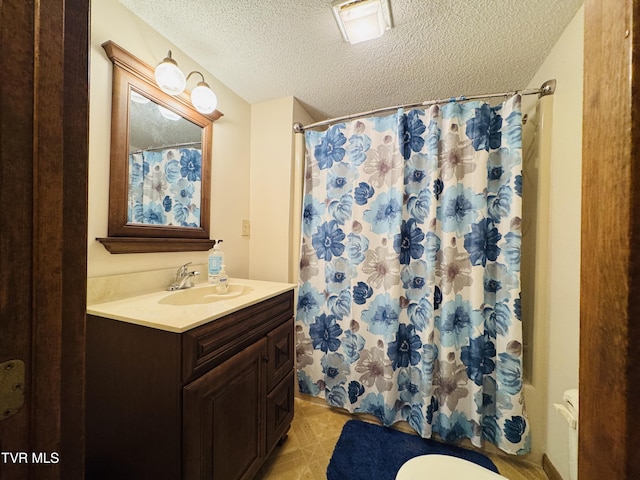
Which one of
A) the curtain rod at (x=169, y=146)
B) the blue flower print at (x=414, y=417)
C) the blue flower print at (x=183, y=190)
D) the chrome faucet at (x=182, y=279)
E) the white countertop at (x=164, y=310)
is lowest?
the blue flower print at (x=414, y=417)

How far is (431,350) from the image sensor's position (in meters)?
1.35

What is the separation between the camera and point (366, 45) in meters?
1.25

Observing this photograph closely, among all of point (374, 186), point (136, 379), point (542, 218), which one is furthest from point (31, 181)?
point (542, 218)

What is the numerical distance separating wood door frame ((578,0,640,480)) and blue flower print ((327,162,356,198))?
4.15ft

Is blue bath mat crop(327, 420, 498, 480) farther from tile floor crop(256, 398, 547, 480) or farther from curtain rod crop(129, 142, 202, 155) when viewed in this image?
curtain rod crop(129, 142, 202, 155)

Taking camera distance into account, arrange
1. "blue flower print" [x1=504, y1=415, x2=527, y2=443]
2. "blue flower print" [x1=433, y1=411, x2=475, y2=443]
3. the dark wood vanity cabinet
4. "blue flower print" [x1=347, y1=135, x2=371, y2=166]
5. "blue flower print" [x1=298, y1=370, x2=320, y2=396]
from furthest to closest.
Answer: "blue flower print" [x1=298, y1=370, x2=320, y2=396] < "blue flower print" [x1=347, y1=135, x2=371, y2=166] < "blue flower print" [x1=433, y1=411, x2=475, y2=443] < "blue flower print" [x1=504, y1=415, x2=527, y2=443] < the dark wood vanity cabinet

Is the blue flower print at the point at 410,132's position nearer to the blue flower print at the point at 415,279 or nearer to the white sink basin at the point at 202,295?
the blue flower print at the point at 415,279

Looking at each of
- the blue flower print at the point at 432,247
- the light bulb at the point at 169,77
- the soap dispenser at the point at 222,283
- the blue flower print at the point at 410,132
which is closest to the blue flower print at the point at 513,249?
the blue flower print at the point at 432,247

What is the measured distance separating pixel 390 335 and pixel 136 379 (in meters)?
1.25

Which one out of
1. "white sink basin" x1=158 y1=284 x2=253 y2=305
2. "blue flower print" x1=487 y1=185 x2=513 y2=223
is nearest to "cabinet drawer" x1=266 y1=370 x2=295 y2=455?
"white sink basin" x1=158 y1=284 x2=253 y2=305

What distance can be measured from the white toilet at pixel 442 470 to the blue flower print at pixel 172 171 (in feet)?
5.41

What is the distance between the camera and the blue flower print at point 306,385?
5.44 ft

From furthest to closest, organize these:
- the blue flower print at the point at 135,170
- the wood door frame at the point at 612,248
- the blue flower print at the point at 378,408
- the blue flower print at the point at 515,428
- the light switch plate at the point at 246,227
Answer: the light switch plate at the point at 246,227 → the blue flower print at the point at 378,408 → the blue flower print at the point at 515,428 → the blue flower print at the point at 135,170 → the wood door frame at the point at 612,248

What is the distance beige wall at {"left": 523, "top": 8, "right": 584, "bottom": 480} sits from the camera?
103 centimetres
